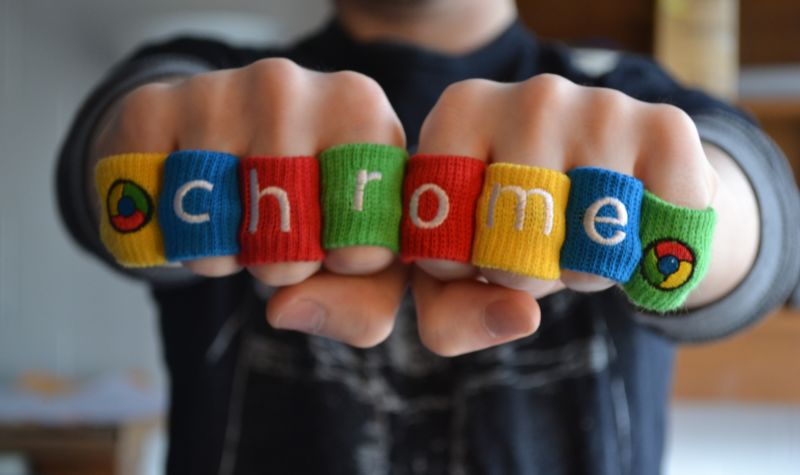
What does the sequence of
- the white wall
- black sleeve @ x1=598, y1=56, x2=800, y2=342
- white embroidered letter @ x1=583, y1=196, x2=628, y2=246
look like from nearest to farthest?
white embroidered letter @ x1=583, y1=196, x2=628, y2=246 < black sleeve @ x1=598, y1=56, x2=800, y2=342 < the white wall

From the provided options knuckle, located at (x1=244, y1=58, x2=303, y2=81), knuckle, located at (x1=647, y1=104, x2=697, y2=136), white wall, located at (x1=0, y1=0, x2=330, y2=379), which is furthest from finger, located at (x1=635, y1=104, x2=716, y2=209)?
white wall, located at (x1=0, y1=0, x2=330, y2=379)

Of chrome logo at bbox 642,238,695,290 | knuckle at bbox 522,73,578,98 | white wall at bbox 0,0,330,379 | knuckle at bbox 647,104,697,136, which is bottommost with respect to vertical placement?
white wall at bbox 0,0,330,379

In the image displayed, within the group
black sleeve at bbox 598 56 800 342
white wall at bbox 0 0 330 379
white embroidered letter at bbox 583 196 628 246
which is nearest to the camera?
white embroidered letter at bbox 583 196 628 246

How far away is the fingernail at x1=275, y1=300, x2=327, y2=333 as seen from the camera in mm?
Answer: 230

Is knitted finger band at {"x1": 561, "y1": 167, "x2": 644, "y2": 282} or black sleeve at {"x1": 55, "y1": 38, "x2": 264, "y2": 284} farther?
black sleeve at {"x1": 55, "y1": 38, "x2": 264, "y2": 284}

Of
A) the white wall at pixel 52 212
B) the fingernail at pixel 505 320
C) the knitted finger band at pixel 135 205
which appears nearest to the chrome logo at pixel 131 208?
the knitted finger band at pixel 135 205

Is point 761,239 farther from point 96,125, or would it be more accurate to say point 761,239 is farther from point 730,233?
point 96,125

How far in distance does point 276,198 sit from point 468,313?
6cm

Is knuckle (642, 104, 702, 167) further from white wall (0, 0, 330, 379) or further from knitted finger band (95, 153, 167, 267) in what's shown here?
white wall (0, 0, 330, 379)

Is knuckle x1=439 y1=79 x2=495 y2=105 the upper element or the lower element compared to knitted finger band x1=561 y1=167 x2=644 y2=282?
upper

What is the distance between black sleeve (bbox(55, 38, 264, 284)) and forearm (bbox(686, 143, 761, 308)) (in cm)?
20

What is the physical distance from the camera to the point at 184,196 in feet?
0.67

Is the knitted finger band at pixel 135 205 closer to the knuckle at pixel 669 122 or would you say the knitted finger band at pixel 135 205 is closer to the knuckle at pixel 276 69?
the knuckle at pixel 276 69

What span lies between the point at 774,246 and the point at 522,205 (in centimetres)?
18
